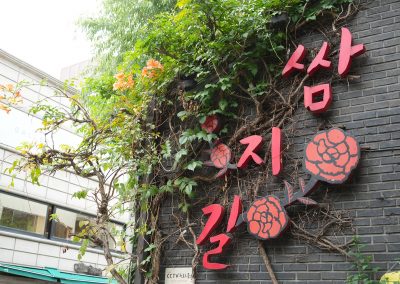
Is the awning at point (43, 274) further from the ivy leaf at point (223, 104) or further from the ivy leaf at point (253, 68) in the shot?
the ivy leaf at point (253, 68)

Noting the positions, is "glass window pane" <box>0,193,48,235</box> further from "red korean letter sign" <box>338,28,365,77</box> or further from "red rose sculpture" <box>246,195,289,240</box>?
"red korean letter sign" <box>338,28,365,77</box>

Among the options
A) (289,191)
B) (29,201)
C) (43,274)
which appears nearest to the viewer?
(289,191)

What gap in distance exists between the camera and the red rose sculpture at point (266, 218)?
4043 mm

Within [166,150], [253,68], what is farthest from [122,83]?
[253,68]

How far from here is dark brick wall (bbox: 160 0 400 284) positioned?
371 centimetres

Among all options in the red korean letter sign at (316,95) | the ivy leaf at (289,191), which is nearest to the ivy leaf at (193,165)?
the ivy leaf at (289,191)

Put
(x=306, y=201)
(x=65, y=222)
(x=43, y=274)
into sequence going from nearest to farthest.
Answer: (x=306, y=201)
(x=43, y=274)
(x=65, y=222)

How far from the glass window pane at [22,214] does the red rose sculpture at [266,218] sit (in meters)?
6.24

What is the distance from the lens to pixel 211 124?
4852mm

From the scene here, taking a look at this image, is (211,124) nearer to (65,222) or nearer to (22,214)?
(22,214)

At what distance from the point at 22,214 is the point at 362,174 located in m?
8.20

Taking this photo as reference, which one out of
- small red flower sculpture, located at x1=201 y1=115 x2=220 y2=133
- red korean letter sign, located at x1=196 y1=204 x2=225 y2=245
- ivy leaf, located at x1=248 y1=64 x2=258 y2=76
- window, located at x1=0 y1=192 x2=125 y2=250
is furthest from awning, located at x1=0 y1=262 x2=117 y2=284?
ivy leaf, located at x1=248 y1=64 x2=258 y2=76

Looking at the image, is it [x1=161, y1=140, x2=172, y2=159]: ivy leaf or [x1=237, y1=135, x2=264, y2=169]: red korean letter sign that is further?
[x1=161, y1=140, x2=172, y2=159]: ivy leaf

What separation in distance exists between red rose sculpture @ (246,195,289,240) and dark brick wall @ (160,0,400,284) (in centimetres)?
14
